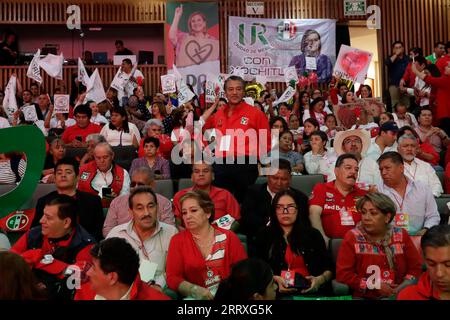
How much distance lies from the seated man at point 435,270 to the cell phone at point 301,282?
903mm

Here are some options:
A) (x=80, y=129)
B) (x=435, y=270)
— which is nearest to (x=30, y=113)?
(x=80, y=129)

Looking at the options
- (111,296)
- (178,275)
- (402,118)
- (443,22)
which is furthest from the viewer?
(443,22)

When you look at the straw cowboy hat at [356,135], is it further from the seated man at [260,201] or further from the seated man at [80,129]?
the seated man at [80,129]

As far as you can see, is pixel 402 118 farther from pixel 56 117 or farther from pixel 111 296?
pixel 111 296

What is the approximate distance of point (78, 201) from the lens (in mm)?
4535

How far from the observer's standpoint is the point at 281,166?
15.7ft

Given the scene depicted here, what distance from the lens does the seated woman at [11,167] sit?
6098 millimetres

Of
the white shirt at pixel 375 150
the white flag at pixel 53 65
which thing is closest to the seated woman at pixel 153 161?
the white shirt at pixel 375 150

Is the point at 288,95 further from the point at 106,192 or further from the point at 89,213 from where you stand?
the point at 89,213

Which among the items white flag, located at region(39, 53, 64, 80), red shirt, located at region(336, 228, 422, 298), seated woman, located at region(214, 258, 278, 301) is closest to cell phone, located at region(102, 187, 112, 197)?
red shirt, located at region(336, 228, 422, 298)

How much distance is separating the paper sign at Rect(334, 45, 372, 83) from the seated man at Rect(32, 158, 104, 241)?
5935 mm

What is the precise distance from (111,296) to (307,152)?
4249 mm

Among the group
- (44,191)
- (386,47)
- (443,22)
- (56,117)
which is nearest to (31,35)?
(56,117)

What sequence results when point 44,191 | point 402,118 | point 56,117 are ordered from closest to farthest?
point 44,191, point 402,118, point 56,117
